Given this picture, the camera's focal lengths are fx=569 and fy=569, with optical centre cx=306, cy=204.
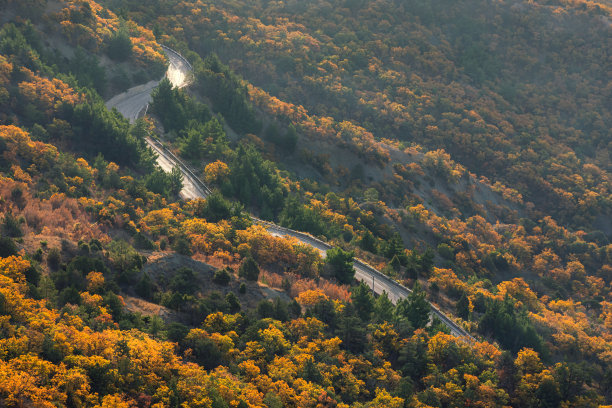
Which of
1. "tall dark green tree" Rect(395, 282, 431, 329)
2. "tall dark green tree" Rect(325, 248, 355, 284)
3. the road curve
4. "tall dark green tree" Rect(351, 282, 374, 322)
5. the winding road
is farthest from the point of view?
the road curve

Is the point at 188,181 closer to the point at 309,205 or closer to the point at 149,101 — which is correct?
the point at 309,205

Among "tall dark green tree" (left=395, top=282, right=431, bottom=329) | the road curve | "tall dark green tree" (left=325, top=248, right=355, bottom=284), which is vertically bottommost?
the road curve

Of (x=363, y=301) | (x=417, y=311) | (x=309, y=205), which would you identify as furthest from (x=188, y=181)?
(x=417, y=311)

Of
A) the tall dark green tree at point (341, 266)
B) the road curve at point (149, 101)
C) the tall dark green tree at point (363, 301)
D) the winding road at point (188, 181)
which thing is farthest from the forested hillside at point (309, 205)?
the road curve at point (149, 101)

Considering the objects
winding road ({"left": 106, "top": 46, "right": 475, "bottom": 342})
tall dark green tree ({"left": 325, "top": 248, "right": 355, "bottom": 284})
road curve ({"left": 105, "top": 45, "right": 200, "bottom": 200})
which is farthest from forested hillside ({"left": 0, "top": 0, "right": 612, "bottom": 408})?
road curve ({"left": 105, "top": 45, "right": 200, "bottom": 200})

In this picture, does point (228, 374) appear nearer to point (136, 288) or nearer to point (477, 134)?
point (136, 288)

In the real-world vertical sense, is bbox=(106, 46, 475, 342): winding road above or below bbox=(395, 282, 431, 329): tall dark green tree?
below

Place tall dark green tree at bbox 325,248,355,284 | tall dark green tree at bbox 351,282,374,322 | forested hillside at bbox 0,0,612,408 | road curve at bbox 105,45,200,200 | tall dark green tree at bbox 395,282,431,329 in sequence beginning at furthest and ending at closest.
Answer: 1. road curve at bbox 105,45,200,200
2. tall dark green tree at bbox 325,248,355,284
3. tall dark green tree at bbox 395,282,431,329
4. tall dark green tree at bbox 351,282,374,322
5. forested hillside at bbox 0,0,612,408

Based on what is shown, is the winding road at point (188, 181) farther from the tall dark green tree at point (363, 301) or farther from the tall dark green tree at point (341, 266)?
the tall dark green tree at point (363, 301)

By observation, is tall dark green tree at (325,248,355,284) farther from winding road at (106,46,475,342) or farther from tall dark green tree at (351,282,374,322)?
tall dark green tree at (351,282,374,322)
